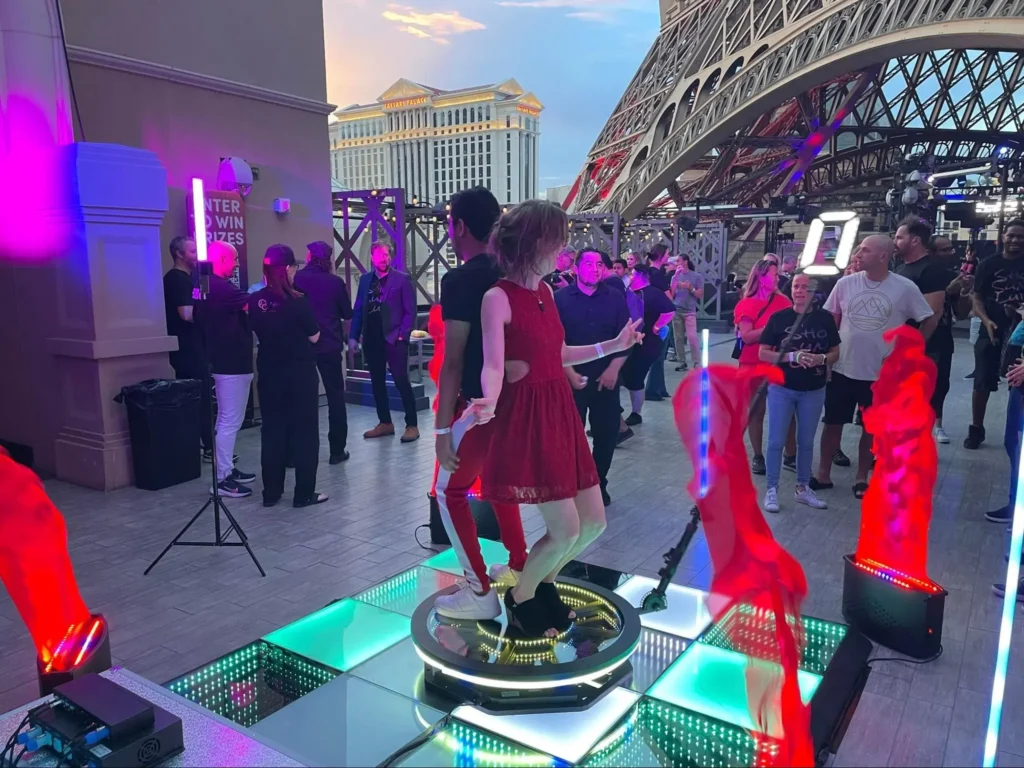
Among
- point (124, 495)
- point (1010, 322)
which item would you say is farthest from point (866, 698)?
point (124, 495)

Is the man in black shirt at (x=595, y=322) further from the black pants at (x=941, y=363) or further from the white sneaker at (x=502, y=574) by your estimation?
the black pants at (x=941, y=363)

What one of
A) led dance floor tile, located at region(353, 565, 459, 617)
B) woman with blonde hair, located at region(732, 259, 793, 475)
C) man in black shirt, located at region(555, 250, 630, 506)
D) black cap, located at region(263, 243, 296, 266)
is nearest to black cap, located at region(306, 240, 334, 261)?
black cap, located at region(263, 243, 296, 266)

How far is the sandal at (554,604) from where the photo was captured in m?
2.84

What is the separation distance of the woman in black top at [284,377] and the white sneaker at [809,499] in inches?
132

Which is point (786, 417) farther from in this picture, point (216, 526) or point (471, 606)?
point (216, 526)

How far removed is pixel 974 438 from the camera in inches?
253

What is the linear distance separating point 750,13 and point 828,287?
3289 cm

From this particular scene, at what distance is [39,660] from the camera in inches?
100

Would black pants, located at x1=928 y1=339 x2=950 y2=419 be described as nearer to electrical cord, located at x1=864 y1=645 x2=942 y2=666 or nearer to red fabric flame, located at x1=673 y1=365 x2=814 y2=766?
electrical cord, located at x1=864 y1=645 x2=942 y2=666

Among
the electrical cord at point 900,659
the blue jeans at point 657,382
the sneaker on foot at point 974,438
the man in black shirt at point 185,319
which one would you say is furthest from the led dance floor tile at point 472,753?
the blue jeans at point 657,382

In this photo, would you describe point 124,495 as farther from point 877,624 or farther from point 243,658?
point 877,624

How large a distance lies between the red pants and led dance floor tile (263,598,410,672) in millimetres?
542

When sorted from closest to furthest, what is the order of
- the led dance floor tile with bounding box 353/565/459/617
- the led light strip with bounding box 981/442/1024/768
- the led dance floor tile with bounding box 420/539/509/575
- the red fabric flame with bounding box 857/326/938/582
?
the led light strip with bounding box 981/442/1024/768 < the red fabric flame with bounding box 857/326/938/582 < the led dance floor tile with bounding box 353/565/459/617 < the led dance floor tile with bounding box 420/539/509/575

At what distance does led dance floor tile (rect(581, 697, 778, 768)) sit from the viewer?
7.48 feet
